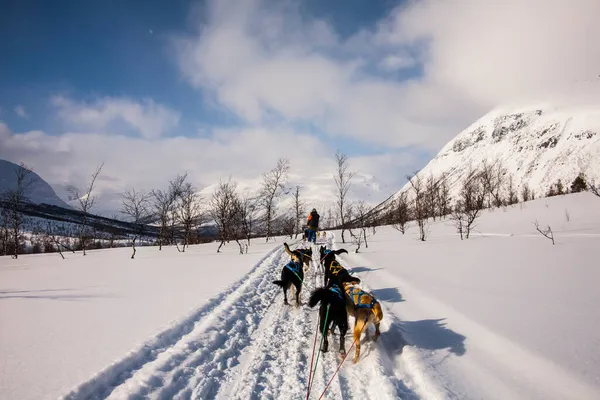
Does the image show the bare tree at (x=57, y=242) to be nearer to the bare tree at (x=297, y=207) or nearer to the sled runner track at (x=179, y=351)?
the sled runner track at (x=179, y=351)

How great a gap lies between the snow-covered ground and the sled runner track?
0.06 ft

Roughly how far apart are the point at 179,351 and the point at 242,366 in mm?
1034

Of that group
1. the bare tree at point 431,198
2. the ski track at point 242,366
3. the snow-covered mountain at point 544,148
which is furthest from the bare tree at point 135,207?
Result: the snow-covered mountain at point 544,148

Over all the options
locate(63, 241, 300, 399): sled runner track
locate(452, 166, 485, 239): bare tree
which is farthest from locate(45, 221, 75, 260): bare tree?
locate(452, 166, 485, 239): bare tree

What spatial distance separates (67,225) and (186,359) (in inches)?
5403

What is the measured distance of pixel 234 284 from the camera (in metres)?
8.05

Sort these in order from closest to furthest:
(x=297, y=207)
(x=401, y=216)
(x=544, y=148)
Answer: (x=401, y=216)
(x=297, y=207)
(x=544, y=148)

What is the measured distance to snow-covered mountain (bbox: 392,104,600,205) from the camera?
111 metres

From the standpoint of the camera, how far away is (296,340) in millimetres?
4598

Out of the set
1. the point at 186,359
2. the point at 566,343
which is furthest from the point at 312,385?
the point at 566,343

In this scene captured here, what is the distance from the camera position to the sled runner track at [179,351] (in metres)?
3.12

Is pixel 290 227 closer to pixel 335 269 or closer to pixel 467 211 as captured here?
pixel 467 211

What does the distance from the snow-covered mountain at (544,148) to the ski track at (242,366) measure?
398 feet

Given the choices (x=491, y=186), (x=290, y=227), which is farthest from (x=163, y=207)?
(x=491, y=186)
